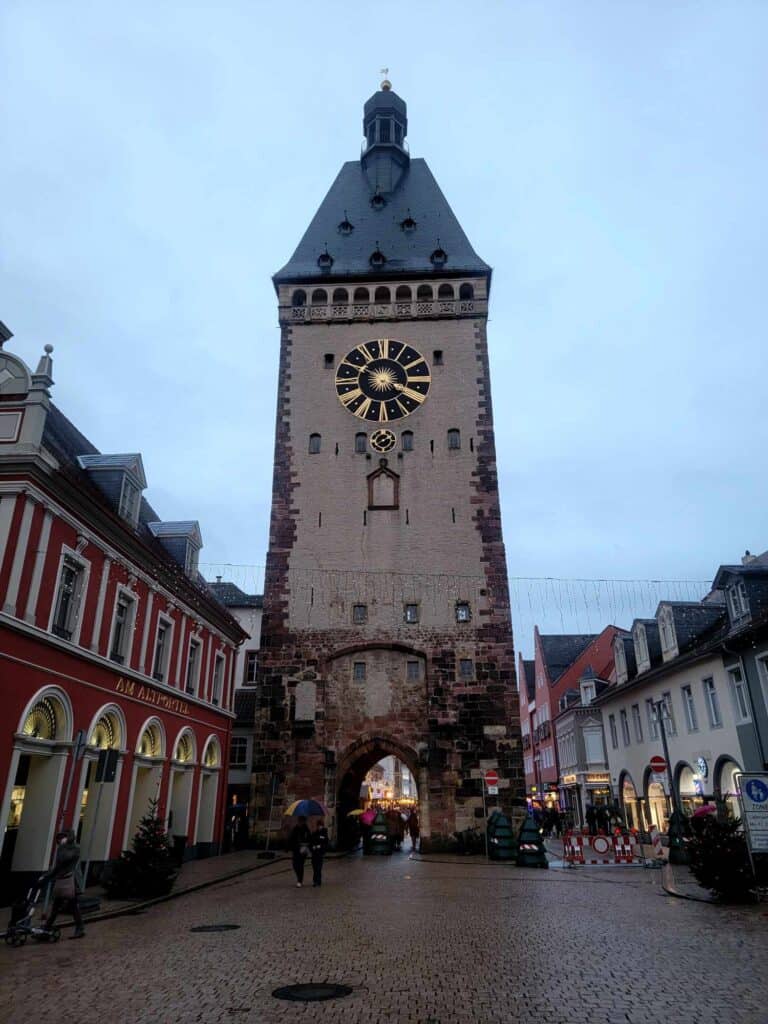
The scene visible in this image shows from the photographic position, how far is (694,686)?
91.6 ft

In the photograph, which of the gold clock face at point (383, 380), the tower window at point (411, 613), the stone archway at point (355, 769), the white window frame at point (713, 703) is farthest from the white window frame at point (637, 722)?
the gold clock face at point (383, 380)

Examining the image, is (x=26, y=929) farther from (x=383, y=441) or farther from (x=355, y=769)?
(x=383, y=441)

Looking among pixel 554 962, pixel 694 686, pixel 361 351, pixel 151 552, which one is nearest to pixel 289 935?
pixel 554 962

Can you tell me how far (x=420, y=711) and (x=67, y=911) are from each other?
17.9m

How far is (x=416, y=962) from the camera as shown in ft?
27.8

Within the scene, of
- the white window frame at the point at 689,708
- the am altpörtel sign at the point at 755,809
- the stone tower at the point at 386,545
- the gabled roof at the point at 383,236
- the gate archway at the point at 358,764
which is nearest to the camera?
the am altpörtel sign at the point at 755,809

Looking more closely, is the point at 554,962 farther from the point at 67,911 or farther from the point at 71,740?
the point at 71,740

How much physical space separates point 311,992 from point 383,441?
87.9 feet

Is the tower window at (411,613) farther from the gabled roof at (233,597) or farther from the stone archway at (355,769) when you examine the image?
the gabled roof at (233,597)

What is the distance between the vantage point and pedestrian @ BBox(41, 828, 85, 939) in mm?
10547

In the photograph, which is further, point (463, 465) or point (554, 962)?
point (463, 465)

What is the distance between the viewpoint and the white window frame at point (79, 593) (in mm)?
16400

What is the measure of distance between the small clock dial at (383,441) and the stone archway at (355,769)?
11754 millimetres

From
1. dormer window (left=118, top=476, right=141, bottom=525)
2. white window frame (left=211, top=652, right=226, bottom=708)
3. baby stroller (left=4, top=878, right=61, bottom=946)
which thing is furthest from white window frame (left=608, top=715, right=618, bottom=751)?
baby stroller (left=4, top=878, right=61, bottom=946)
